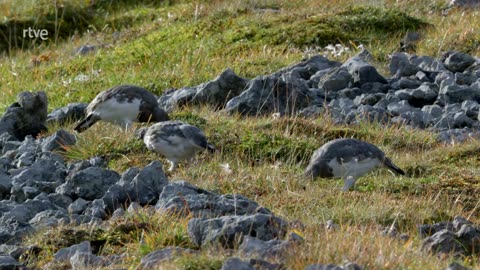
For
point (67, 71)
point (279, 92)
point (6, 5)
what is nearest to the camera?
point (279, 92)

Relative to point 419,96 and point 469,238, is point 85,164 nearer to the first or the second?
point 469,238

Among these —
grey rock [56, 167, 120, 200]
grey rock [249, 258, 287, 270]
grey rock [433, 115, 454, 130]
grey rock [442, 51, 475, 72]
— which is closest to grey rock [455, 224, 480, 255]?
grey rock [249, 258, 287, 270]

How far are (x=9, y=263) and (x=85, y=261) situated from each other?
19.4 inches

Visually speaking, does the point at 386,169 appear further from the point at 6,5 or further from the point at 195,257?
the point at 6,5

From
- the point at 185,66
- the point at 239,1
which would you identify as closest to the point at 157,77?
the point at 185,66

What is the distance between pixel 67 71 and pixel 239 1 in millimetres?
3829

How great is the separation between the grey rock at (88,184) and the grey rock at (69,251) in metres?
1.69

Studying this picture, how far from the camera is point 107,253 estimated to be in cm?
709

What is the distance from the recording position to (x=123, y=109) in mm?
10758

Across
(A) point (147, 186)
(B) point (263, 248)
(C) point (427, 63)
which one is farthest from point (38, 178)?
(C) point (427, 63)

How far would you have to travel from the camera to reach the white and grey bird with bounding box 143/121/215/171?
9.56 meters

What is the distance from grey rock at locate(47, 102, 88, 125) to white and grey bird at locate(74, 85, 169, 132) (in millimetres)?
1056

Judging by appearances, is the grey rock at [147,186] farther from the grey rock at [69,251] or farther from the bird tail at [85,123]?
the bird tail at [85,123]

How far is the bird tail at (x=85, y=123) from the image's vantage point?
11.0 meters
